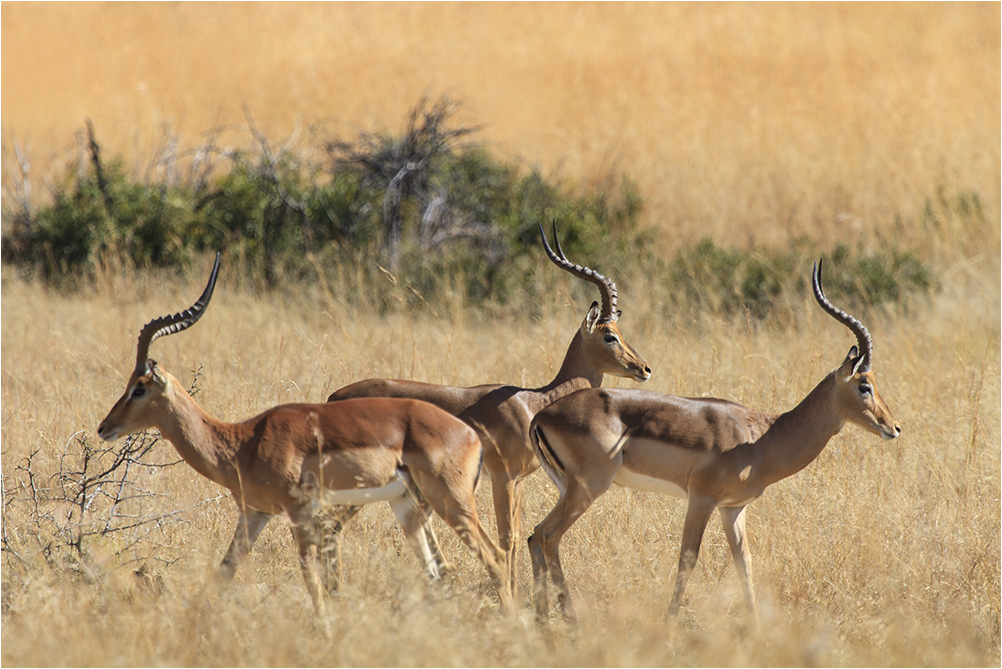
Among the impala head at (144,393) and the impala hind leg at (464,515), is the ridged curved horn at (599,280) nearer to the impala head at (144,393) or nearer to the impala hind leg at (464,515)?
the impala hind leg at (464,515)

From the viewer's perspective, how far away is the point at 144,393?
14.0ft

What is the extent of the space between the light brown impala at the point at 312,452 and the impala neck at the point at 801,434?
4.34ft

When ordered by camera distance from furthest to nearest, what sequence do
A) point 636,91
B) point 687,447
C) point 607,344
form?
point 636,91 < point 607,344 < point 687,447

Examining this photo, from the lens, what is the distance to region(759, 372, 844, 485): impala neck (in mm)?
4637

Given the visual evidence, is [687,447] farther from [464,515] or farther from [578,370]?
[578,370]

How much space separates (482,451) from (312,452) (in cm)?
72

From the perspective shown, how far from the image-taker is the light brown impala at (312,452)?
419 cm

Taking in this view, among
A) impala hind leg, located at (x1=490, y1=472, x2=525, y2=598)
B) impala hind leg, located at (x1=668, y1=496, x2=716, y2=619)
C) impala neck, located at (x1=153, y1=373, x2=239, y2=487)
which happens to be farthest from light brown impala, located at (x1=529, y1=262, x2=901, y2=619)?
impala neck, located at (x1=153, y1=373, x2=239, y2=487)

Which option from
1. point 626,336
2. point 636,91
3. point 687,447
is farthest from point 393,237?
point 636,91

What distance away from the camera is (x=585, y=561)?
16.8ft

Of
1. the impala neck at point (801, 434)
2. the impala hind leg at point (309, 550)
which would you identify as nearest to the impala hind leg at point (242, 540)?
the impala hind leg at point (309, 550)

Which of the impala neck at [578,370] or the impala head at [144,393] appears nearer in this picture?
the impala head at [144,393]

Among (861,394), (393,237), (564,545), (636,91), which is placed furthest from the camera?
(636,91)

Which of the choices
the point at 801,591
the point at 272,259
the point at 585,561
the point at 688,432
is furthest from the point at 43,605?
the point at 272,259
